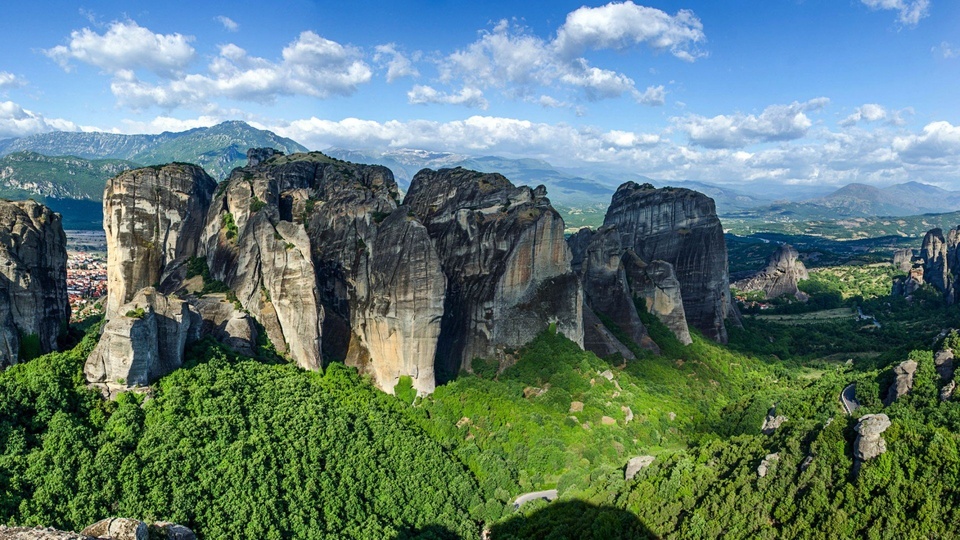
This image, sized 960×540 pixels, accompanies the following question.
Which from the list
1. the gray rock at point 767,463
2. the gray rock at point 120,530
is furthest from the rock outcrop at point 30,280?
the gray rock at point 767,463

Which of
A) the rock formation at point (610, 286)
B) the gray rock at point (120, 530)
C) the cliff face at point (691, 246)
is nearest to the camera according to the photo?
the gray rock at point (120, 530)

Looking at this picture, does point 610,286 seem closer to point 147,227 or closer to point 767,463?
point 767,463

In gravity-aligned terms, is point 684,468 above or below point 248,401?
below

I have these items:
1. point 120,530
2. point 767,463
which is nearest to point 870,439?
point 767,463

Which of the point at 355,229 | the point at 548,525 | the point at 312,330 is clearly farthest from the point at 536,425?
the point at 355,229

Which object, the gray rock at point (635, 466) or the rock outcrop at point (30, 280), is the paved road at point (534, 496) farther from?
the rock outcrop at point (30, 280)

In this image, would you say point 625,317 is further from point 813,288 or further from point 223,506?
point 813,288
